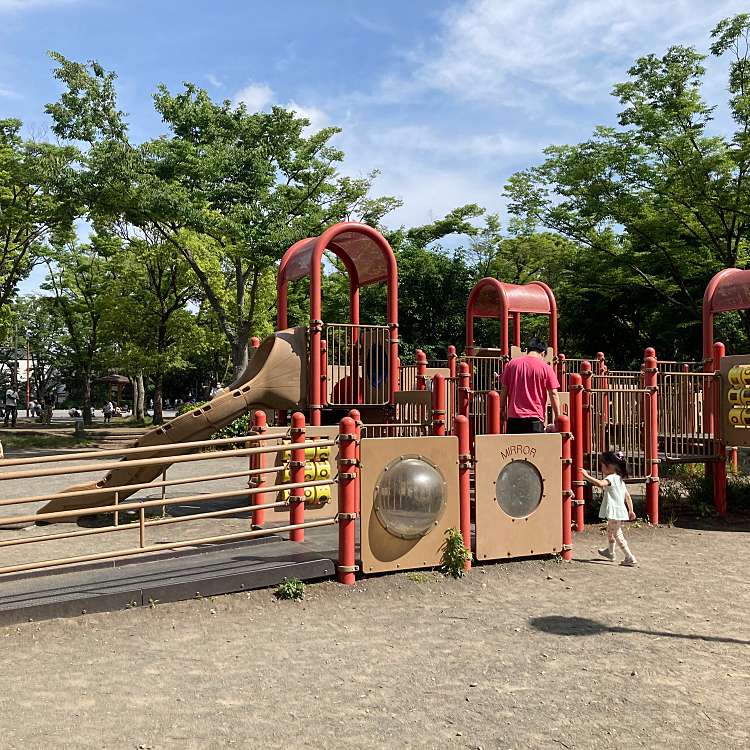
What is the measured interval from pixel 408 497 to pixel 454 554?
0.74 meters

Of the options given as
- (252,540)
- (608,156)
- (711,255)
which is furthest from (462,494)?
(711,255)

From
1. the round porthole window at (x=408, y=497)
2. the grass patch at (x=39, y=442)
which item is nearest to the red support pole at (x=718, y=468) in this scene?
the round porthole window at (x=408, y=497)

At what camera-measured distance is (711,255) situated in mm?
24016

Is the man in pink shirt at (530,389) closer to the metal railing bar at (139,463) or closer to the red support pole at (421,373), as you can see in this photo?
the metal railing bar at (139,463)

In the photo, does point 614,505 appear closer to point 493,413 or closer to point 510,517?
point 510,517

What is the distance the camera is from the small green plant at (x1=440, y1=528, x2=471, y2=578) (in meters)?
7.08

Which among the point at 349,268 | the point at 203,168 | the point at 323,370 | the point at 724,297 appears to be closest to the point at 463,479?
the point at 323,370

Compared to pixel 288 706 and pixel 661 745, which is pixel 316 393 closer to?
pixel 288 706

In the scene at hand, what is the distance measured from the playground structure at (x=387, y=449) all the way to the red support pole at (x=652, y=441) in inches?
0.8

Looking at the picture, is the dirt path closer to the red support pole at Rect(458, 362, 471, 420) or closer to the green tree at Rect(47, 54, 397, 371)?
the red support pole at Rect(458, 362, 471, 420)

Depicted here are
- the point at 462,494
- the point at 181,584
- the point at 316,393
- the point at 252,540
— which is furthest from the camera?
the point at 316,393

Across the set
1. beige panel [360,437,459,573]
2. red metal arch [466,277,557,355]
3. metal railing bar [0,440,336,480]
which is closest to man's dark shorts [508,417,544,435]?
beige panel [360,437,459,573]

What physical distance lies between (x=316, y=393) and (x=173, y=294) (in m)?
23.7

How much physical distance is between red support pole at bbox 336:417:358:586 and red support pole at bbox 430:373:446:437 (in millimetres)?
3327
